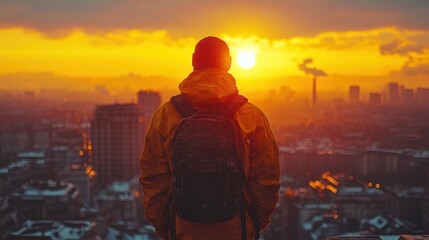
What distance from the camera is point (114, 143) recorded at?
2653 cm

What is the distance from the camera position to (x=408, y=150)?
2911 cm

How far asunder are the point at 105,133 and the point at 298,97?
4957 centimetres

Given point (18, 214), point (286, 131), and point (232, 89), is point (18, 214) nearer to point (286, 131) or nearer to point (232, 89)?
point (232, 89)

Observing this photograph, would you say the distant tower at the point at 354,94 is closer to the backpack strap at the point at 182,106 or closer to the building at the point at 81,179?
the building at the point at 81,179

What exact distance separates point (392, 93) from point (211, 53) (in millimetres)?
60771

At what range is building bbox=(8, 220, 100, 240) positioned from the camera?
11.7 m

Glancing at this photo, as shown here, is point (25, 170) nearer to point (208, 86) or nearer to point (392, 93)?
point (208, 86)

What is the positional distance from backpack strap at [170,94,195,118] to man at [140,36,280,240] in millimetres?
14

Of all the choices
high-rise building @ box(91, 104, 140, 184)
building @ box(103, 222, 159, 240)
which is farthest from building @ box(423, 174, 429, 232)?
high-rise building @ box(91, 104, 140, 184)

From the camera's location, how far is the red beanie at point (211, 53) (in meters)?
1.75

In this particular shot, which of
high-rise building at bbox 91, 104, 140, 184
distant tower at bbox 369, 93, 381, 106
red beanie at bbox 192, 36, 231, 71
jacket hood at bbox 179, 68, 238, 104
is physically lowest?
high-rise building at bbox 91, 104, 140, 184

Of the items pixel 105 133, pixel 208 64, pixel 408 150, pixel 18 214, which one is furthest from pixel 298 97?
pixel 208 64

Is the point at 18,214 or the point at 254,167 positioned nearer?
the point at 254,167

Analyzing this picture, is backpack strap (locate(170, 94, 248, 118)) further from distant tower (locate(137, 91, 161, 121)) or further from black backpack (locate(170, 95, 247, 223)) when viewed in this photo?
distant tower (locate(137, 91, 161, 121))
